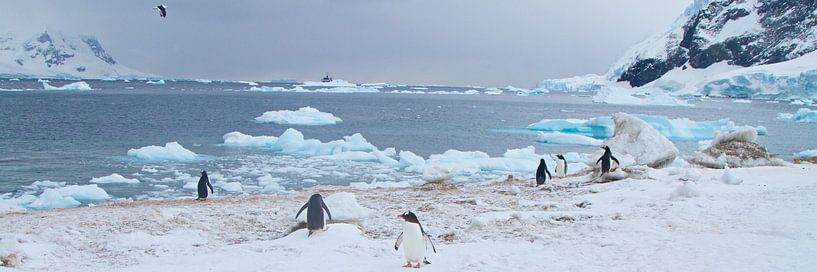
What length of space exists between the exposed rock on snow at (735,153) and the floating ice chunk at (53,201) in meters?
14.7

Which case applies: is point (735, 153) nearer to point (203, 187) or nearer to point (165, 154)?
point (203, 187)

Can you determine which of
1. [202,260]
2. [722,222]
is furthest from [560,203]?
[202,260]

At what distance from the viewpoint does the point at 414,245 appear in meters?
6.49

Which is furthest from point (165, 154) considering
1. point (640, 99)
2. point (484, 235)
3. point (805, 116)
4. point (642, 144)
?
point (640, 99)

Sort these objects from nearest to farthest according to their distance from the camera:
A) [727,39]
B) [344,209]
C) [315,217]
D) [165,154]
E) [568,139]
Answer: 1. [315,217]
2. [344,209]
3. [165,154]
4. [568,139]
5. [727,39]

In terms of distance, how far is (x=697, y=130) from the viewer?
126 ft

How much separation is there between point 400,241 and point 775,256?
370cm

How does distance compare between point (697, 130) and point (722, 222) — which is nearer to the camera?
point (722, 222)

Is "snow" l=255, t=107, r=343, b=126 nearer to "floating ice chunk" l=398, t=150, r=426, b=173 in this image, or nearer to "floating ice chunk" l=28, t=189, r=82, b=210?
"floating ice chunk" l=398, t=150, r=426, b=173

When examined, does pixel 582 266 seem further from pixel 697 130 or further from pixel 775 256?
pixel 697 130

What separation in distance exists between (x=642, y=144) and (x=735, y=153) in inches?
84.5

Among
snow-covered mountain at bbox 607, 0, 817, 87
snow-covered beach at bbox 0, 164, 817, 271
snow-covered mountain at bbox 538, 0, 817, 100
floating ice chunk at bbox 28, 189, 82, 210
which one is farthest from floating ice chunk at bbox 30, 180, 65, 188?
snow-covered mountain at bbox 607, 0, 817, 87

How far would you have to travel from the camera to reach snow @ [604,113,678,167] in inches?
630

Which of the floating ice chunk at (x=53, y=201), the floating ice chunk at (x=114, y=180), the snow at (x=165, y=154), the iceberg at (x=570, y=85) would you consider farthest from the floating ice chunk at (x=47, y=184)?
the iceberg at (x=570, y=85)
